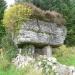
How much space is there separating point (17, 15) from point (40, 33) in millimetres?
1364

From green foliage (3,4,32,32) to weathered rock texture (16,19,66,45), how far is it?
281 millimetres

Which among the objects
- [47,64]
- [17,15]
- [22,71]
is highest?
[17,15]

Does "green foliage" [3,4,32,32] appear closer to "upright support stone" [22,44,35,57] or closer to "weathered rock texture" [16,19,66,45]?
"weathered rock texture" [16,19,66,45]

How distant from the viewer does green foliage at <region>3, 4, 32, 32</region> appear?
15102 mm

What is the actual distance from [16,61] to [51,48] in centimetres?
324

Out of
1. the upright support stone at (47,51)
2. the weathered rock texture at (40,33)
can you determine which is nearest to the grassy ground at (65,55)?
the upright support stone at (47,51)

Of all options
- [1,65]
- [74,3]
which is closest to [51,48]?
[1,65]

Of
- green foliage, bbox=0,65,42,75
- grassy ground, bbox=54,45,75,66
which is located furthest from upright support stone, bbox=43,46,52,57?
green foliage, bbox=0,65,42,75

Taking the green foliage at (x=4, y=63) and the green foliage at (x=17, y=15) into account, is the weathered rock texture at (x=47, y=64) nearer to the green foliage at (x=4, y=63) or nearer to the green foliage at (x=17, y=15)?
the green foliage at (x=4, y=63)

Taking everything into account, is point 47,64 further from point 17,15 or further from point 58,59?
point 58,59

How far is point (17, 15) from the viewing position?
15250mm

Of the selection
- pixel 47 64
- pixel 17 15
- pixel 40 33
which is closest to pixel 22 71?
pixel 47 64

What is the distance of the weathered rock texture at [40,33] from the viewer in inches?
588

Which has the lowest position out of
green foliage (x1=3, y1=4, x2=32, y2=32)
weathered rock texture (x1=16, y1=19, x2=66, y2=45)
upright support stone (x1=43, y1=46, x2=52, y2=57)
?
upright support stone (x1=43, y1=46, x2=52, y2=57)
